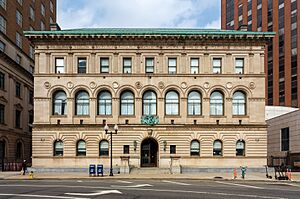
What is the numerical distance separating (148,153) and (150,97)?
6435mm

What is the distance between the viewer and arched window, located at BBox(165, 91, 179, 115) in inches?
1971

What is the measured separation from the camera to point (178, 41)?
1975 inches

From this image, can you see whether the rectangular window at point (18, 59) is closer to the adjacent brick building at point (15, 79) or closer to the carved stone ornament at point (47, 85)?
the adjacent brick building at point (15, 79)

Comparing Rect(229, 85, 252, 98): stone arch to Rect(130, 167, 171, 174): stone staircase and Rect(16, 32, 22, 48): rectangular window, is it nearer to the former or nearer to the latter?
Rect(130, 167, 171, 174): stone staircase

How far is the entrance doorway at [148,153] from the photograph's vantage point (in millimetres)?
50438

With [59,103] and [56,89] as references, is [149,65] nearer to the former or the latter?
[56,89]

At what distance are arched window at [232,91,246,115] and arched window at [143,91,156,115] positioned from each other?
9.09 meters

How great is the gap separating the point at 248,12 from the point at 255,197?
332 feet

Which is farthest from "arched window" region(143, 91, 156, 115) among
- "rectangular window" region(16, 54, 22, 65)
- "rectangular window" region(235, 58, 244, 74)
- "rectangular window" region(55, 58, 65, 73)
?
"rectangular window" region(16, 54, 22, 65)

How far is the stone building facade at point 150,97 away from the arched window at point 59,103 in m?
0.11

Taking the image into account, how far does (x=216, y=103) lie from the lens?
165 ft

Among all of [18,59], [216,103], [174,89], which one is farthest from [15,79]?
[216,103]

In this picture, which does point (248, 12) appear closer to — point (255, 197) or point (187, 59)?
point (187, 59)

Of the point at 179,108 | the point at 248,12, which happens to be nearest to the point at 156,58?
the point at 179,108
